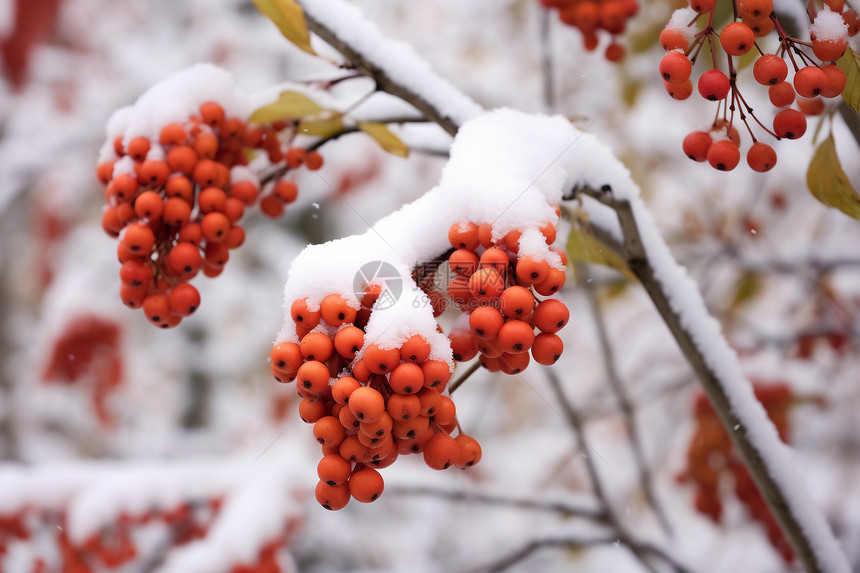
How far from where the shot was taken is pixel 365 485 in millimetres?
451

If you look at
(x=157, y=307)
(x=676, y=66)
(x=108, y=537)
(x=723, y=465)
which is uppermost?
(x=676, y=66)

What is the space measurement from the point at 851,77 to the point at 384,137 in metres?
0.48

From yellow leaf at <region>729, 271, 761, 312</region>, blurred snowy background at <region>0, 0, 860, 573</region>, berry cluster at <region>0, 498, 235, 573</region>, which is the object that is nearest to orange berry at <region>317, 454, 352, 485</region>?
blurred snowy background at <region>0, 0, 860, 573</region>

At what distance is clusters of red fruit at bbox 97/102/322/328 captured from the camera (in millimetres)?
670

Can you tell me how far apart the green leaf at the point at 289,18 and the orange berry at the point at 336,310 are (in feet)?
1.20

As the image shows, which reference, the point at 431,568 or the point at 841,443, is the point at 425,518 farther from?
the point at 841,443

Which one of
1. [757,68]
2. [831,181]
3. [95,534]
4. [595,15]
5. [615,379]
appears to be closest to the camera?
[757,68]

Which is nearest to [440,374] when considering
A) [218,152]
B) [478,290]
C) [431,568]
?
[478,290]

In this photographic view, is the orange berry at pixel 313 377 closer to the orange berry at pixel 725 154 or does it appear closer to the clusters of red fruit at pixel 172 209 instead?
the clusters of red fruit at pixel 172 209

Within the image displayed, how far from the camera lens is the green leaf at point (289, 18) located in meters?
0.65

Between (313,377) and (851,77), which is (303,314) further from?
(851,77)

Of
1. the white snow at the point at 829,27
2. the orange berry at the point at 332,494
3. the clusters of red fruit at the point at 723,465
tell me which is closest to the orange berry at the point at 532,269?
the orange berry at the point at 332,494

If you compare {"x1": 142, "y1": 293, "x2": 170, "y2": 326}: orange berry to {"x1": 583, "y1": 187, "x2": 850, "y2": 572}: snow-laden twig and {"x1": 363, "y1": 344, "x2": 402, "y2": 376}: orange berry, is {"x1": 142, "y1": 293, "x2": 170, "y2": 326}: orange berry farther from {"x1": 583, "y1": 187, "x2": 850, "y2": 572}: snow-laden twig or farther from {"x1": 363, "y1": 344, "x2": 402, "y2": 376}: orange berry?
{"x1": 583, "y1": 187, "x2": 850, "y2": 572}: snow-laden twig

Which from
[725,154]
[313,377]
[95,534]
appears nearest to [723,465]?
[725,154]
